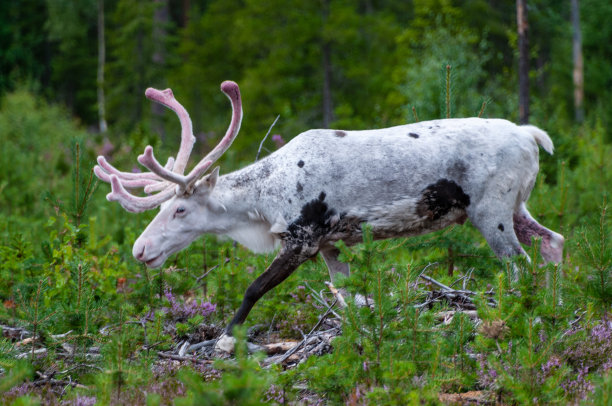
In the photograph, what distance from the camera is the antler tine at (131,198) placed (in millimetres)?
4582

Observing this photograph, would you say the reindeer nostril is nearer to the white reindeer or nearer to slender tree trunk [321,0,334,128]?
the white reindeer

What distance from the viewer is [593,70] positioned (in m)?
28.0

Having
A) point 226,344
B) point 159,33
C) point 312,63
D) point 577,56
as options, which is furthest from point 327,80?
point 226,344

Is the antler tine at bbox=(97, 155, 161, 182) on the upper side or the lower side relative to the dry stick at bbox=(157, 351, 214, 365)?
upper

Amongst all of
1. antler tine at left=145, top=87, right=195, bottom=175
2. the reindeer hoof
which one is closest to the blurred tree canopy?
antler tine at left=145, top=87, right=195, bottom=175

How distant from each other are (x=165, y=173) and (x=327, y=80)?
18.1 metres

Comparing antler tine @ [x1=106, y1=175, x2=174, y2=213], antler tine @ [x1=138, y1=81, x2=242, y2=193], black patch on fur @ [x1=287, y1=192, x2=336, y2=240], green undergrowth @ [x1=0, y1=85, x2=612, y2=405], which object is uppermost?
antler tine @ [x1=138, y1=81, x2=242, y2=193]

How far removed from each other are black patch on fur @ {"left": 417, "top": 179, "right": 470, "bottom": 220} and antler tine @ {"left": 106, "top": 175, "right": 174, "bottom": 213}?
188 cm

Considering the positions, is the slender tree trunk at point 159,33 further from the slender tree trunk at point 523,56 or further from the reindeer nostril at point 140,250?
the reindeer nostril at point 140,250

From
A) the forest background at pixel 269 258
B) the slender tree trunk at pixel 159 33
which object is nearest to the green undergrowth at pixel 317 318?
the forest background at pixel 269 258

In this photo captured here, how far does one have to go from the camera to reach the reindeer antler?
459 centimetres

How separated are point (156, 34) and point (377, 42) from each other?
328 inches

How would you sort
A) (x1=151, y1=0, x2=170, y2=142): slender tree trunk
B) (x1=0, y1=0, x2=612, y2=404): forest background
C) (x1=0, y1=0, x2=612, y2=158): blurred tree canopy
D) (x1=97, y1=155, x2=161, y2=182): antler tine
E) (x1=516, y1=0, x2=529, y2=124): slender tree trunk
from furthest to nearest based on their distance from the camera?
1. (x1=151, y1=0, x2=170, y2=142): slender tree trunk
2. (x1=0, y1=0, x2=612, y2=158): blurred tree canopy
3. (x1=516, y1=0, x2=529, y2=124): slender tree trunk
4. (x1=97, y1=155, x2=161, y2=182): antler tine
5. (x1=0, y1=0, x2=612, y2=404): forest background

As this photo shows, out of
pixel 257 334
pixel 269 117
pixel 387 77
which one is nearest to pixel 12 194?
pixel 257 334
